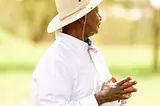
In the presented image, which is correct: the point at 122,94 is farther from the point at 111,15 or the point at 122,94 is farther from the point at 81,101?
the point at 111,15

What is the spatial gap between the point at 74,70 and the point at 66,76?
0.13 ft

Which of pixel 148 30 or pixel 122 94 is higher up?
pixel 148 30

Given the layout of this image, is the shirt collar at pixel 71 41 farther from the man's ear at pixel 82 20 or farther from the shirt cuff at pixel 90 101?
the shirt cuff at pixel 90 101

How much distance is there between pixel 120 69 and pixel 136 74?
0.15 m

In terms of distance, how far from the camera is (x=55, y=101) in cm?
141

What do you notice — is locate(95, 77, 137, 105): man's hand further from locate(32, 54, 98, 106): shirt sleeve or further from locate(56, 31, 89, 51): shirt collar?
locate(56, 31, 89, 51): shirt collar

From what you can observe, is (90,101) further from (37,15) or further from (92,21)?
(37,15)

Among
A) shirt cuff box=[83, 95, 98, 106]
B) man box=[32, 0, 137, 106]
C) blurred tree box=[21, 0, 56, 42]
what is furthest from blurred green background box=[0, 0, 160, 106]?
shirt cuff box=[83, 95, 98, 106]

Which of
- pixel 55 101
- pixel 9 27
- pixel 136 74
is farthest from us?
pixel 136 74

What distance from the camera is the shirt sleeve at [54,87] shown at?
4.64 feet

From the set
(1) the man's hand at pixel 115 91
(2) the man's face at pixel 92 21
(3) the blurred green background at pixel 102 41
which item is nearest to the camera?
(1) the man's hand at pixel 115 91

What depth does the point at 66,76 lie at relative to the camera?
144 cm

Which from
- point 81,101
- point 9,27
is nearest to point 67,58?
point 81,101

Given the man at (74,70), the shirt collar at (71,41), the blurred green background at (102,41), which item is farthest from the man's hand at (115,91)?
the blurred green background at (102,41)
